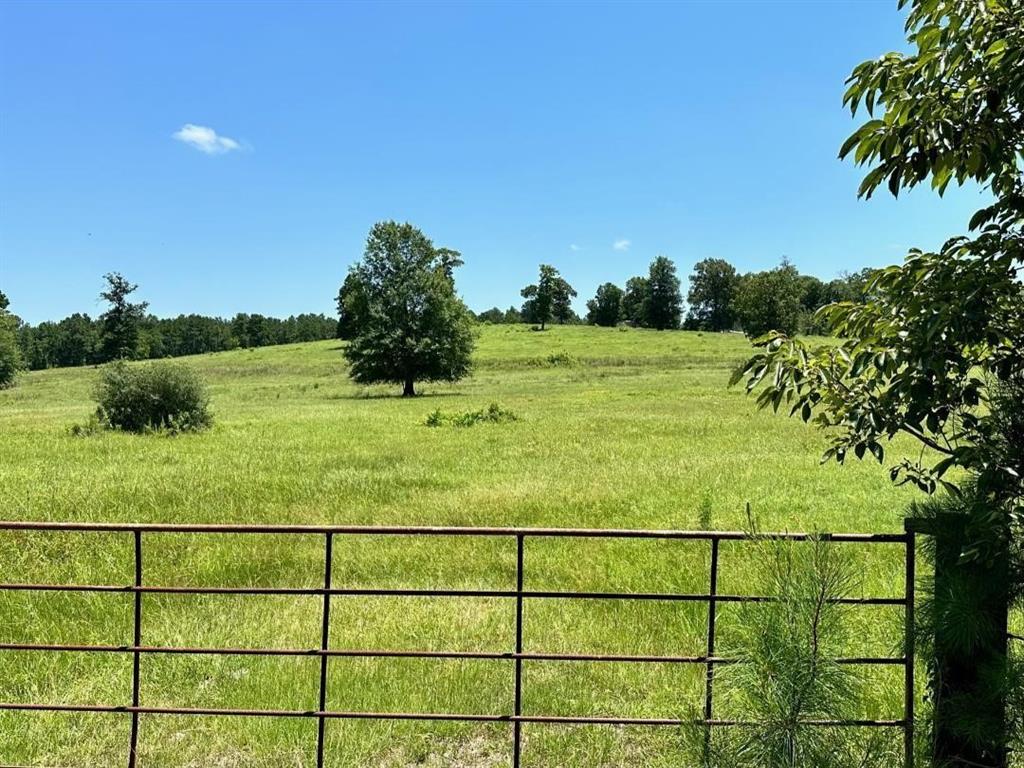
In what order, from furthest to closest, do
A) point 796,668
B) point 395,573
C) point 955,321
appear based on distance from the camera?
point 395,573 → point 796,668 → point 955,321

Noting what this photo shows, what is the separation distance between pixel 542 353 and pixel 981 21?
2533 inches

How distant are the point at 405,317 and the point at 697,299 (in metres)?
89.8

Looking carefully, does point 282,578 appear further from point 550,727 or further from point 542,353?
point 542,353

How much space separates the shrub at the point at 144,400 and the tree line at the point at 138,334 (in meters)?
Result: 68.5

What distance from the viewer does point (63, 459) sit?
1415 cm

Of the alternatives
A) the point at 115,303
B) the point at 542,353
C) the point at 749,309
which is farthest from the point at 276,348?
the point at 749,309

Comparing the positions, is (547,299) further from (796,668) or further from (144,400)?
(796,668)

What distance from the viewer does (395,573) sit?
7.05 m

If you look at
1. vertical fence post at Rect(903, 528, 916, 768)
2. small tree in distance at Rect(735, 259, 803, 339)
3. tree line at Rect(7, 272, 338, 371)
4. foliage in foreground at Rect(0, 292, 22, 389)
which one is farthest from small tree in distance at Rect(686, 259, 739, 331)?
vertical fence post at Rect(903, 528, 916, 768)

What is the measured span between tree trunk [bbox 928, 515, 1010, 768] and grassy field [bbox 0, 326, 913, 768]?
0.94 ft

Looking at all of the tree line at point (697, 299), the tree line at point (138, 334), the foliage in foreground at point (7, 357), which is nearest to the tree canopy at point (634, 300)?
the tree line at point (697, 299)

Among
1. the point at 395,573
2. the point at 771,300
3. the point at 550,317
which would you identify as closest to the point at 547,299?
the point at 550,317

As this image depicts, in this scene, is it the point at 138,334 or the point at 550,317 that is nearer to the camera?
the point at 138,334

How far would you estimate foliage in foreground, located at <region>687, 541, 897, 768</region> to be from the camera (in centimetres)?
234
